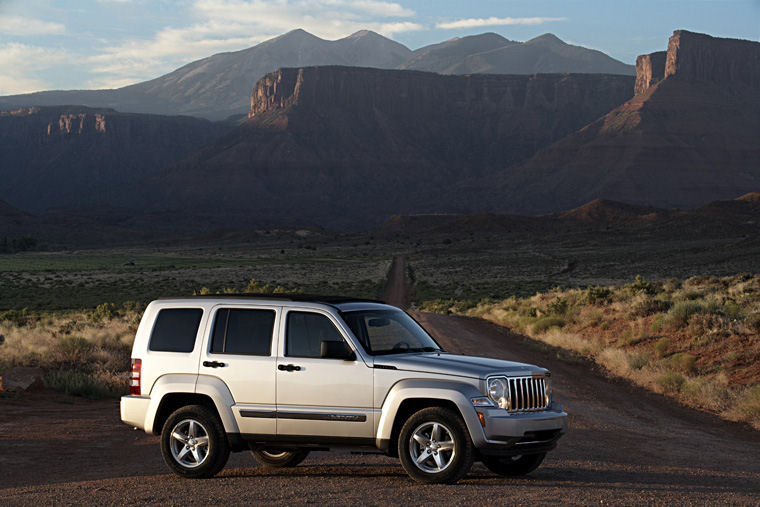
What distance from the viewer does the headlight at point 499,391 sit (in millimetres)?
8922

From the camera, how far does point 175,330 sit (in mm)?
10109

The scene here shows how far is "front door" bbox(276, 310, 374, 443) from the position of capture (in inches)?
361

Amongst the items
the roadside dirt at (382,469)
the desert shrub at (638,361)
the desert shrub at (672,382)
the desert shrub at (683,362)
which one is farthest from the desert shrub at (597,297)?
the roadside dirt at (382,469)

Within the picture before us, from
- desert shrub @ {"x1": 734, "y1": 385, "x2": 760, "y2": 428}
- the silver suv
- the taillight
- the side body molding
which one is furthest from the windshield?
desert shrub @ {"x1": 734, "y1": 385, "x2": 760, "y2": 428}

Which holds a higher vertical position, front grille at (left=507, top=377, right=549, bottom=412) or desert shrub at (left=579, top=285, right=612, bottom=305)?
front grille at (left=507, top=377, right=549, bottom=412)

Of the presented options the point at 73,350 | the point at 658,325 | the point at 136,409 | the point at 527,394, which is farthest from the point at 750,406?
the point at 73,350

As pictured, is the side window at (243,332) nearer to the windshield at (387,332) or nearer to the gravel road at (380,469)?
the windshield at (387,332)

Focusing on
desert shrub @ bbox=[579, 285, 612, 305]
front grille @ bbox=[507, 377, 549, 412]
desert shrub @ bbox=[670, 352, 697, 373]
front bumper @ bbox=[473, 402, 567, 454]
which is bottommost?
desert shrub @ bbox=[579, 285, 612, 305]

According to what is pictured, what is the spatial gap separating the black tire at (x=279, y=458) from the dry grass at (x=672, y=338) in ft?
27.1

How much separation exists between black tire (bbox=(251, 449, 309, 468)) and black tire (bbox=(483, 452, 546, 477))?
2.18 m

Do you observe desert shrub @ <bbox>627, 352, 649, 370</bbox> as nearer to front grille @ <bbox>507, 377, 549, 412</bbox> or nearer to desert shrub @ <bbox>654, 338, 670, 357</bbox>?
desert shrub @ <bbox>654, 338, 670, 357</bbox>

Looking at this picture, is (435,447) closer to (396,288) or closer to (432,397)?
(432,397)

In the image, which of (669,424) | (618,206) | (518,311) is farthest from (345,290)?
(618,206)

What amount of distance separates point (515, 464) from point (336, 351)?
2.37 metres
